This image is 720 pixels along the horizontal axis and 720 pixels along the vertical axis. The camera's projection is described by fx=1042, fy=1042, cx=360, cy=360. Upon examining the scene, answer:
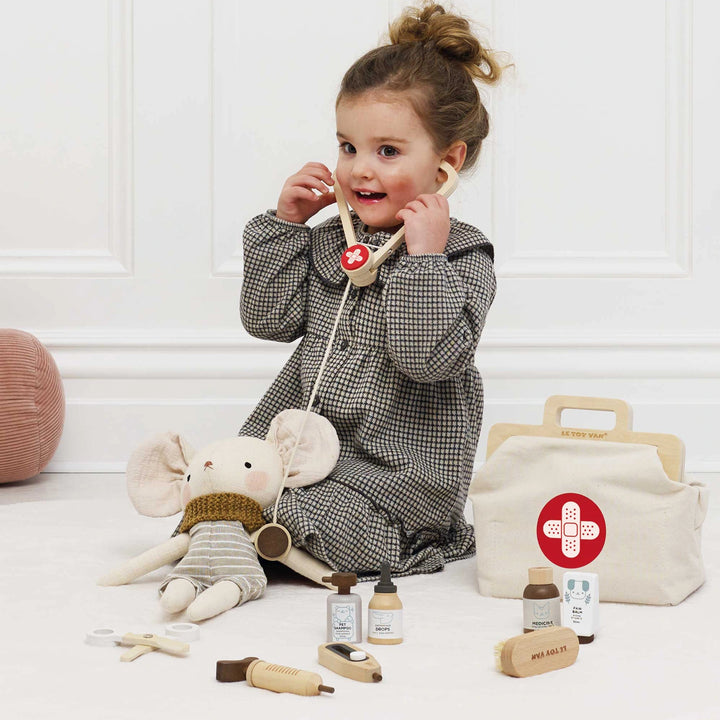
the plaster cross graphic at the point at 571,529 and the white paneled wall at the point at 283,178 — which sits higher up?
the white paneled wall at the point at 283,178

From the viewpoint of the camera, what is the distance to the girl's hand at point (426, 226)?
1.21 meters

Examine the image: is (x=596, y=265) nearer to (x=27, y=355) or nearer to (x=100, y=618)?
(x=27, y=355)

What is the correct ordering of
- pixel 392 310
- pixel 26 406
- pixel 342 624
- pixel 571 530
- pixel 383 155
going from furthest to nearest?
pixel 26 406 → pixel 383 155 → pixel 392 310 → pixel 571 530 → pixel 342 624

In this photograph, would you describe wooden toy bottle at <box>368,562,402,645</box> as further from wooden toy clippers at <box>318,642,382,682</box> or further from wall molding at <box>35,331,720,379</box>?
wall molding at <box>35,331,720,379</box>

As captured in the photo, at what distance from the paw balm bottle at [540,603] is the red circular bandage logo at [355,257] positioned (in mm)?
454

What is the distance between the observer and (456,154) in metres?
1.34

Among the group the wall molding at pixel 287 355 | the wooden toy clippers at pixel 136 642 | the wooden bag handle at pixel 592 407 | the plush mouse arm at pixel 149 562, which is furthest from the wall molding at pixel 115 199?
the wooden toy clippers at pixel 136 642

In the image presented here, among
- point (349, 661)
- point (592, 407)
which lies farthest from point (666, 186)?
point (349, 661)

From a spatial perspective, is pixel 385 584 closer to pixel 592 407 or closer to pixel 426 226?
pixel 592 407

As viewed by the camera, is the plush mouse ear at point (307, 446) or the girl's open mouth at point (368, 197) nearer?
the plush mouse ear at point (307, 446)

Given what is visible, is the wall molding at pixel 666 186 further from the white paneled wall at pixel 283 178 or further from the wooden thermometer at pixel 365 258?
the wooden thermometer at pixel 365 258

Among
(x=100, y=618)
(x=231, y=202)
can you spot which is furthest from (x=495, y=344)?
(x=100, y=618)

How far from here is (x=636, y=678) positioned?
808 mm

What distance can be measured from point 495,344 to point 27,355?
0.88 meters
